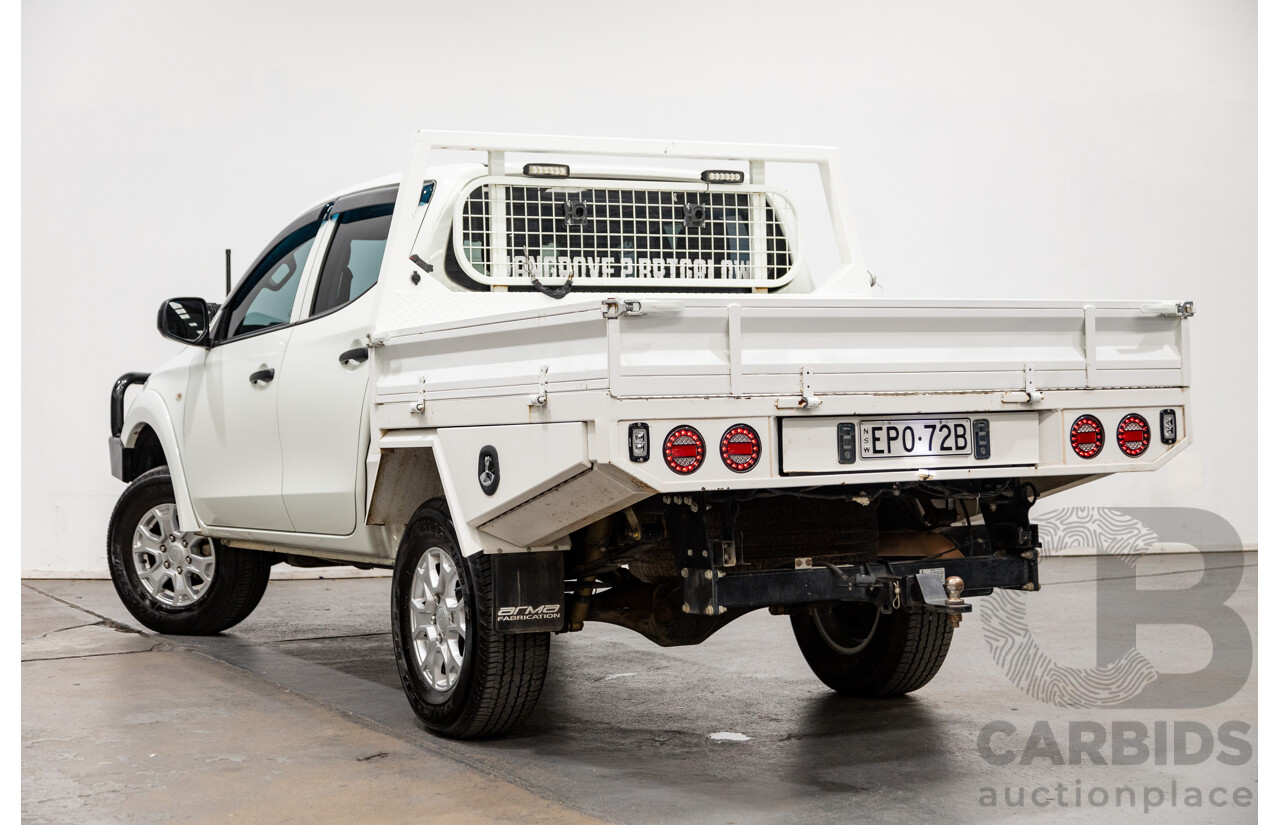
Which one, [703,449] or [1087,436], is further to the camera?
[1087,436]

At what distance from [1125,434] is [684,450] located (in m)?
1.53

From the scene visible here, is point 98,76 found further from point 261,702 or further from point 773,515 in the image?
point 773,515

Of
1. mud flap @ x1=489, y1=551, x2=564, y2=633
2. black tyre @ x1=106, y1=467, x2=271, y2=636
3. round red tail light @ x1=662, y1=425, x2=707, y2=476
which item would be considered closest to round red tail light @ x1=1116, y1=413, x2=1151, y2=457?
round red tail light @ x1=662, y1=425, x2=707, y2=476

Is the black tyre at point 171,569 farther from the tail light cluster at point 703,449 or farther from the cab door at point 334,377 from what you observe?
the tail light cluster at point 703,449

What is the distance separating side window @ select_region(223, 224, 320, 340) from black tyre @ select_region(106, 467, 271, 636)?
3.89 feet

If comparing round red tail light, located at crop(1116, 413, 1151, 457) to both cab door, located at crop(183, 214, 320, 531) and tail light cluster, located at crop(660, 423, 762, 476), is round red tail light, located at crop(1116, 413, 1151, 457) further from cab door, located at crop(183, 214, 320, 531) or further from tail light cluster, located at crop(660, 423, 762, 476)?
cab door, located at crop(183, 214, 320, 531)

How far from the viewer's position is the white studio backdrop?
9.84 meters

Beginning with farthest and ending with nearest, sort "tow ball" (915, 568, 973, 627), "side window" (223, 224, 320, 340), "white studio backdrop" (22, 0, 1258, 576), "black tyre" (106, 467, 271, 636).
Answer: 1. "white studio backdrop" (22, 0, 1258, 576)
2. "black tyre" (106, 467, 271, 636)
3. "side window" (223, 224, 320, 340)
4. "tow ball" (915, 568, 973, 627)

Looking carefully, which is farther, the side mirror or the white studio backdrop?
the white studio backdrop

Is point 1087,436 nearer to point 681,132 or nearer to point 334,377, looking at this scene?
point 334,377

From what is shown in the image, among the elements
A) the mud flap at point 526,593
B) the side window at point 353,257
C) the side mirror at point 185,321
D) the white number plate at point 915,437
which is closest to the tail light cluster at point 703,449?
the white number plate at point 915,437

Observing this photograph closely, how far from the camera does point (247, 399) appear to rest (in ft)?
19.9

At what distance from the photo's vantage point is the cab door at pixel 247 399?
232 inches

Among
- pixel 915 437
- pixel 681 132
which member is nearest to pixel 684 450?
pixel 915 437
